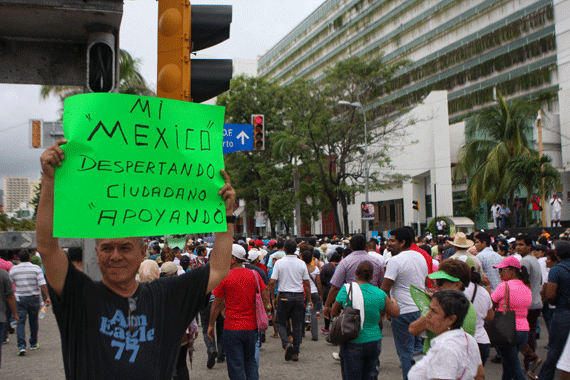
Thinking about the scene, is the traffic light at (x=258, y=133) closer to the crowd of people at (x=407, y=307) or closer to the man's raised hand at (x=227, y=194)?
the crowd of people at (x=407, y=307)

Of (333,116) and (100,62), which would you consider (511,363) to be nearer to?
(100,62)

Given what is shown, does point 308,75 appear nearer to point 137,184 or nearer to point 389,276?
point 389,276

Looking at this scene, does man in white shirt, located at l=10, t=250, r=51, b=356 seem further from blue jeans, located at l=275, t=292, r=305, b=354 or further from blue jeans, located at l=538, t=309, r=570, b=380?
blue jeans, located at l=538, t=309, r=570, b=380

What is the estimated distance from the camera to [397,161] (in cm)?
4322

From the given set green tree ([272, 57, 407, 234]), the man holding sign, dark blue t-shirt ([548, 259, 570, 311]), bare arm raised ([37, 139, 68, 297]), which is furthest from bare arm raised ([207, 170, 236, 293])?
green tree ([272, 57, 407, 234])

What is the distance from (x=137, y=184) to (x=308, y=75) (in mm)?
67475

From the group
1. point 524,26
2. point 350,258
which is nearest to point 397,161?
point 524,26

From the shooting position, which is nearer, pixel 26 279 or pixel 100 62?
pixel 100 62

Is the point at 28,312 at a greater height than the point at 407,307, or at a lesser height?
lesser

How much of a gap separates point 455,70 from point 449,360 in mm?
42914

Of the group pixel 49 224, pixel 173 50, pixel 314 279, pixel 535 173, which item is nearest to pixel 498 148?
pixel 535 173

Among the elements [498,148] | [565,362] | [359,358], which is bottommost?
[359,358]

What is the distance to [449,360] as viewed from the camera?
3.65 metres

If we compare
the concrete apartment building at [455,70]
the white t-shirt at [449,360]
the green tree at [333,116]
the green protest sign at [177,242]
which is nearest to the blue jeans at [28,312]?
the green protest sign at [177,242]
